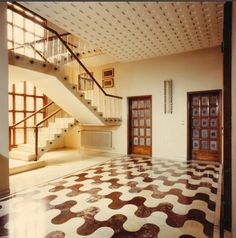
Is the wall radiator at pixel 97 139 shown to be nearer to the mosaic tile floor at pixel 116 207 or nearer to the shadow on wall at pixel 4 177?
the mosaic tile floor at pixel 116 207

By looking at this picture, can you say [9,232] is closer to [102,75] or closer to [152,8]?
[152,8]

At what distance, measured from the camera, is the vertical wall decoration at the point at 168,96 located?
235 inches

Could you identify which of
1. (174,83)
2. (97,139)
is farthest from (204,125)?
(97,139)

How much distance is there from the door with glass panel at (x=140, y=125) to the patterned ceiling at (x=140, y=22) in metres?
1.91

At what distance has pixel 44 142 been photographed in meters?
5.65

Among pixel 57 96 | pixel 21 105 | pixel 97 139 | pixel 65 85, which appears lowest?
pixel 97 139

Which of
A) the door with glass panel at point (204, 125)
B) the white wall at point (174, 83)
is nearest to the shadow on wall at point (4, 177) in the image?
the white wall at point (174, 83)

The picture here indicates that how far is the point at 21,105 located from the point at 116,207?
6.11 m

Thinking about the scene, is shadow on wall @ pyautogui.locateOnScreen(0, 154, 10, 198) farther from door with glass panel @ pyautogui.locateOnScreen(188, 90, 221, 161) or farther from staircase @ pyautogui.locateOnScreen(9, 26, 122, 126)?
door with glass panel @ pyautogui.locateOnScreen(188, 90, 221, 161)

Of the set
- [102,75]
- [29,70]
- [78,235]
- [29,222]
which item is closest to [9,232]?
[29,222]

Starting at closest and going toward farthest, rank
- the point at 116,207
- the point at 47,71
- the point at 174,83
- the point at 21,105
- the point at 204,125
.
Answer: the point at 116,207 → the point at 47,71 → the point at 204,125 → the point at 174,83 → the point at 21,105

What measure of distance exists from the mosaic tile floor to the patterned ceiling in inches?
124

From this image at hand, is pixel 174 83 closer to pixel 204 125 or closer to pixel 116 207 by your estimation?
pixel 204 125

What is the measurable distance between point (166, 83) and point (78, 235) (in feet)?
16.4
